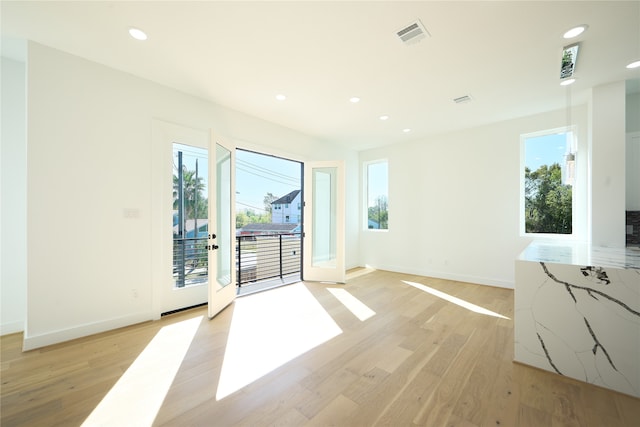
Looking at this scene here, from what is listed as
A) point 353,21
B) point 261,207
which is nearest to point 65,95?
point 353,21

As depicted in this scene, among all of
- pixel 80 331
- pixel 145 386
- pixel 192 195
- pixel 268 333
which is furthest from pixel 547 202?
pixel 80 331

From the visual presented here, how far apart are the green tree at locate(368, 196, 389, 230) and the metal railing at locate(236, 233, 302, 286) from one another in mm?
2168

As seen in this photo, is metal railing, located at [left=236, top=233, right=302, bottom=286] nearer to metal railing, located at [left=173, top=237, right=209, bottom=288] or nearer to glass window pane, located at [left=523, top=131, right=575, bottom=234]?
metal railing, located at [left=173, top=237, right=209, bottom=288]

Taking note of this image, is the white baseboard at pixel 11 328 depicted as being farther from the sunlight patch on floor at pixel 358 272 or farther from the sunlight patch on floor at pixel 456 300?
the sunlight patch on floor at pixel 456 300

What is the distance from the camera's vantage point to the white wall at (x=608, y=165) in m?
3.10

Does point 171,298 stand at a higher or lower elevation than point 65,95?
lower

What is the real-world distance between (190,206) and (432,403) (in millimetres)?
3481

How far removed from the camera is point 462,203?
16.2 ft

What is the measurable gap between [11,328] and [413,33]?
508 centimetres

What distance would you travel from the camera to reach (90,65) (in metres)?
2.74

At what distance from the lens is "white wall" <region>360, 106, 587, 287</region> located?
4.37 m

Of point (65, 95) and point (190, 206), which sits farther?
point (190, 206)

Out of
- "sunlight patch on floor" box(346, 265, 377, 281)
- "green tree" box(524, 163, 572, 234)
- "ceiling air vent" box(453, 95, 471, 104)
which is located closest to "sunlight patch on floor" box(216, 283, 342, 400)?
"sunlight patch on floor" box(346, 265, 377, 281)

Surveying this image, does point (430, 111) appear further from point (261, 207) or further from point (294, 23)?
point (261, 207)
